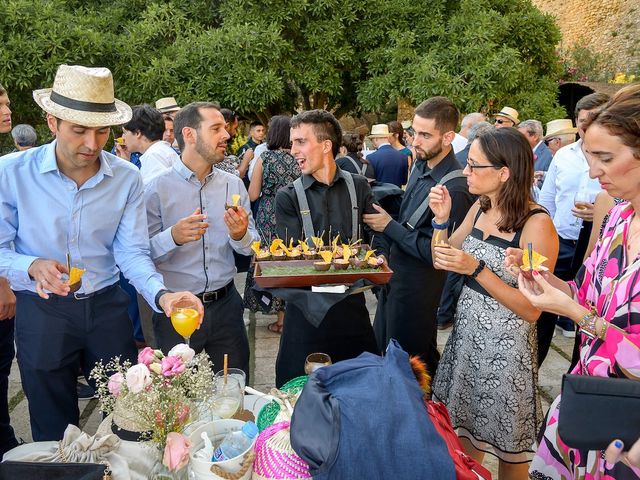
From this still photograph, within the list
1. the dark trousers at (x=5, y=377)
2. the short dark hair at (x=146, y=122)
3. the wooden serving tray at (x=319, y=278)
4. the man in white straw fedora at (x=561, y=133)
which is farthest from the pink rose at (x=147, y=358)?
the man in white straw fedora at (x=561, y=133)

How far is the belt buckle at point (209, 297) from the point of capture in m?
2.95

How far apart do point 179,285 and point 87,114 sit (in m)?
1.09

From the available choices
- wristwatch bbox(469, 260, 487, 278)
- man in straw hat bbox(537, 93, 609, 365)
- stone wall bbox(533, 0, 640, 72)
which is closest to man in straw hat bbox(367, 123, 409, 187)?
man in straw hat bbox(537, 93, 609, 365)

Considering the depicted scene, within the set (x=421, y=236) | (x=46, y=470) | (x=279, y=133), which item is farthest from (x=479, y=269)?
(x=279, y=133)

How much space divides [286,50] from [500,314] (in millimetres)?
8931

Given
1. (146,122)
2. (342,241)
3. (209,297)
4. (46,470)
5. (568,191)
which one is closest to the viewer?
(46,470)

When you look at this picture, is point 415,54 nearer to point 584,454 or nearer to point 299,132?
point 299,132

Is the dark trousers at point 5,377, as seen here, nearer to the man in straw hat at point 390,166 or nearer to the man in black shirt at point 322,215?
the man in black shirt at point 322,215

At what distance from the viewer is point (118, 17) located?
10.6m

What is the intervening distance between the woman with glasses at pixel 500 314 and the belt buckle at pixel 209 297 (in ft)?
4.35

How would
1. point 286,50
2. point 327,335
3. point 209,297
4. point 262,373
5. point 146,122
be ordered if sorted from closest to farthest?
point 327,335 → point 209,297 → point 262,373 → point 146,122 → point 286,50

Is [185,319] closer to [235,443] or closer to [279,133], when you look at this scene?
[235,443]

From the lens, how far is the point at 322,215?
10.0ft

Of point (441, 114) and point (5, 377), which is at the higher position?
point (441, 114)
